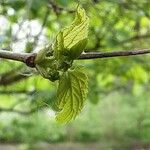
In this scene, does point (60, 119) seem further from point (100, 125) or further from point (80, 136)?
point (100, 125)

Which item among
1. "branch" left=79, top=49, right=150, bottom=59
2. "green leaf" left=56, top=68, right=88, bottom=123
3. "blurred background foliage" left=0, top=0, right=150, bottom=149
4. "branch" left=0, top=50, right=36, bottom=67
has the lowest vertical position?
"blurred background foliage" left=0, top=0, right=150, bottom=149

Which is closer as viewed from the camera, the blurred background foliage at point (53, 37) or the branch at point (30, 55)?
the branch at point (30, 55)

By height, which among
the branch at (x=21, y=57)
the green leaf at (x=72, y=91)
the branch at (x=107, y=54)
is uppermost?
the branch at (x=107, y=54)

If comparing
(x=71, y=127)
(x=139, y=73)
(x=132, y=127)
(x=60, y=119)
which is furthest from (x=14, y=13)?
(x=71, y=127)

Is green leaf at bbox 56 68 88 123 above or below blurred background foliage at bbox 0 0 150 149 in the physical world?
above

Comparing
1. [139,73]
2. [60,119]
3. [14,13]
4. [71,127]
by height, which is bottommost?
[71,127]
